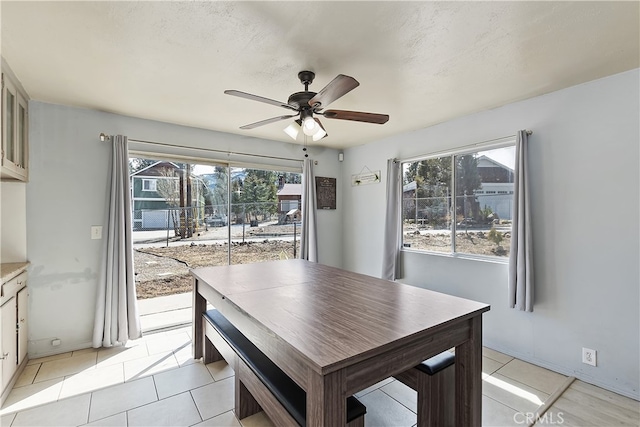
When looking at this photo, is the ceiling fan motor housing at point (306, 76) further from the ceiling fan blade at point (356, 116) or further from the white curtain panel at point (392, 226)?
the white curtain panel at point (392, 226)

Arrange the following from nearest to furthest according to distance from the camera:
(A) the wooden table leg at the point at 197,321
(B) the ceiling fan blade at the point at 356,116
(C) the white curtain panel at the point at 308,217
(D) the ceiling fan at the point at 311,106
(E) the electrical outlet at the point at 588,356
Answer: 1. (D) the ceiling fan at the point at 311,106
2. (B) the ceiling fan blade at the point at 356,116
3. (E) the electrical outlet at the point at 588,356
4. (A) the wooden table leg at the point at 197,321
5. (C) the white curtain panel at the point at 308,217

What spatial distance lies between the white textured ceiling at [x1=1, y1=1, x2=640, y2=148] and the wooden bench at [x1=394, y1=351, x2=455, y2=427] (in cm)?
183

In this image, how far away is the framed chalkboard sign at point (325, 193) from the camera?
4.57 metres

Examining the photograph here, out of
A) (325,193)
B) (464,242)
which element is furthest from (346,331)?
(325,193)

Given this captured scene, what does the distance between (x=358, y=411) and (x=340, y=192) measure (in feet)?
12.2

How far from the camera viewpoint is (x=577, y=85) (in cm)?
235

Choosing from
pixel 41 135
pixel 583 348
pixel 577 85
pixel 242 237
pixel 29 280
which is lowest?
pixel 583 348

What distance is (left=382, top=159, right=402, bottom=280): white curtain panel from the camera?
12.4ft

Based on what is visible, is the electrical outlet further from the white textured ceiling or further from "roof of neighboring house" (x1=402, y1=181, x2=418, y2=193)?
"roof of neighboring house" (x1=402, y1=181, x2=418, y2=193)

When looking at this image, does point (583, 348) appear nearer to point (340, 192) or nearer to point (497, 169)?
point (497, 169)

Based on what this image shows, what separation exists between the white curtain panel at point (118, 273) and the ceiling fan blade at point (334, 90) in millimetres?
2194

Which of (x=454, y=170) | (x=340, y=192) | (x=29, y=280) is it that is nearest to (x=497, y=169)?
(x=454, y=170)

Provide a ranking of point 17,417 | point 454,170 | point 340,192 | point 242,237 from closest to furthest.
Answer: point 17,417, point 454,170, point 242,237, point 340,192

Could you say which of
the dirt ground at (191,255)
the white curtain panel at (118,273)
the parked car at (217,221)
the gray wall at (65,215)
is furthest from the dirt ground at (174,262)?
the gray wall at (65,215)
